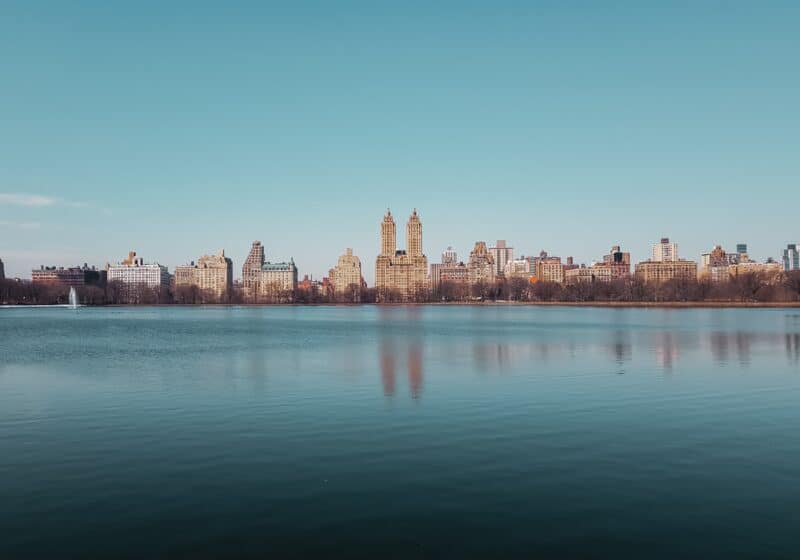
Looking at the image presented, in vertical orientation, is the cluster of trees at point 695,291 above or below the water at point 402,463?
above

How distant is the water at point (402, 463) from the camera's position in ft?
31.9

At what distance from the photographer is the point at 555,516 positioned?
10.5 meters

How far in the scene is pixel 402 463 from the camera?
13734 millimetres

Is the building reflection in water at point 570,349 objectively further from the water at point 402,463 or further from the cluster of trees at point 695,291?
the cluster of trees at point 695,291

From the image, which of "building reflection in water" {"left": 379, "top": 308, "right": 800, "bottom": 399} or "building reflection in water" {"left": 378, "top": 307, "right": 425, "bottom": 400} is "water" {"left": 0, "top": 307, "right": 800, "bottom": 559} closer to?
"building reflection in water" {"left": 378, "top": 307, "right": 425, "bottom": 400}

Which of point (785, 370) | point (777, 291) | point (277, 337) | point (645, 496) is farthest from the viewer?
point (777, 291)

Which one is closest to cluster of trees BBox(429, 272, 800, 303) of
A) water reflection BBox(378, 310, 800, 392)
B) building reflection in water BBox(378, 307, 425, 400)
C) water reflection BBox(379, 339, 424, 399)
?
water reflection BBox(378, 310, 800, 392)

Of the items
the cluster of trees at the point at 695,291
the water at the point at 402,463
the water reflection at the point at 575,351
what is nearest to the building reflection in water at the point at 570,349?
the water reflection at the point at 575,351

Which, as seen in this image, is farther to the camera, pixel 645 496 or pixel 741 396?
pixel 741 396

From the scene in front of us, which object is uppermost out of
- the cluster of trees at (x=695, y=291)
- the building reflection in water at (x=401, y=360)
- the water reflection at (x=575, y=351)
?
the cluster of trees at (x=695, y=291)

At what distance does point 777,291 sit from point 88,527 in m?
157

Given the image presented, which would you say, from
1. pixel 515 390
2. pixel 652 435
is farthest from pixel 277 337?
pixel 652 435

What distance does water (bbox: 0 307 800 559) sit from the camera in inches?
383

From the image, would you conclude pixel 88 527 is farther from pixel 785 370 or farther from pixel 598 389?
pixel 785 370
